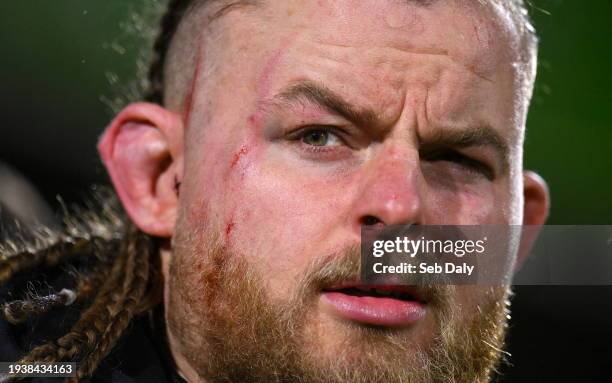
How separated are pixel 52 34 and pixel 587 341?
9.92ft

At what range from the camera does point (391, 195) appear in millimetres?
1856

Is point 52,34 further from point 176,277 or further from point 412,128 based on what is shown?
point 412,128

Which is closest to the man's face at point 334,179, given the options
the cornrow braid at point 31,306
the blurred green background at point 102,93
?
the cornrow braid at point 31,306

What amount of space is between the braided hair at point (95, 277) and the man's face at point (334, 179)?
126 millimetres

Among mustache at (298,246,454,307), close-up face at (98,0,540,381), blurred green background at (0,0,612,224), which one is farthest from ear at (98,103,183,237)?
blurred green background at (0,0,612,224)

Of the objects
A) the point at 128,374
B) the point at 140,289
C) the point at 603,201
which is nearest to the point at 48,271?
the point at 140,289

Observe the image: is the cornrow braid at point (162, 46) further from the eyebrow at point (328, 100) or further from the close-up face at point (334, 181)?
the eyebrow at point (328, 100)

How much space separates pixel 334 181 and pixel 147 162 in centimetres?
64

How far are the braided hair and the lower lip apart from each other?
0.56m

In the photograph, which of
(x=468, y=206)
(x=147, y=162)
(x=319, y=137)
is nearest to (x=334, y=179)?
(x=319, y=137)

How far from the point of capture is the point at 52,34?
14.1 feet

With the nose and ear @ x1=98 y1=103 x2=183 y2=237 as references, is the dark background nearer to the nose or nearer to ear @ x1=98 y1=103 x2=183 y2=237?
ear @ x1=98 y1=103 x2=183 y2=237

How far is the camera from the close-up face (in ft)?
6.12

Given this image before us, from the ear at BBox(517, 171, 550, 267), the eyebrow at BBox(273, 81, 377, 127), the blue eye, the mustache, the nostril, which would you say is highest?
the eyebrow at BBox(273, 81, 377, 127)
